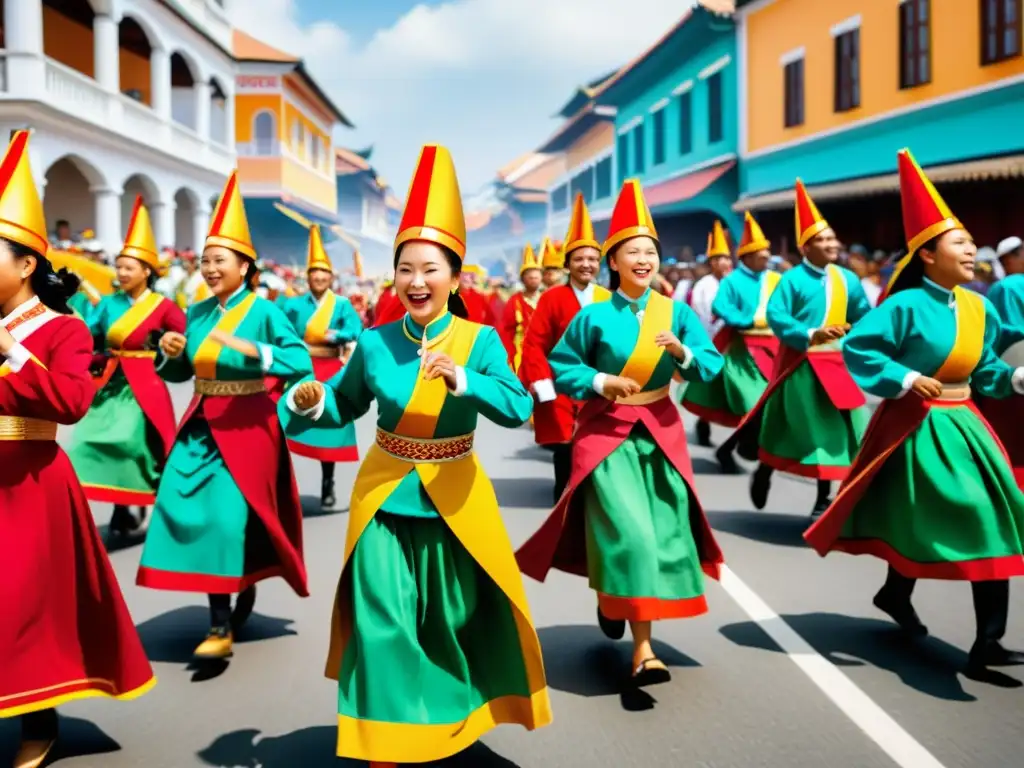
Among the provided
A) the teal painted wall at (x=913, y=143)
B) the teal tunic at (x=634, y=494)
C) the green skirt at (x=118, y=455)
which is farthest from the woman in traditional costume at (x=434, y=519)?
the teal painted wall at (x=913, y=143)

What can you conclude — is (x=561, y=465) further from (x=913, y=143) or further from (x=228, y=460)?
(x=913, y=143)

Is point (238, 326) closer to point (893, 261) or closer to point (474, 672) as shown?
point (474, 672)

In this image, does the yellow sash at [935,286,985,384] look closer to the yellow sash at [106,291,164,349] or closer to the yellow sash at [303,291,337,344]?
the yellow sash at [106,291,164,349]

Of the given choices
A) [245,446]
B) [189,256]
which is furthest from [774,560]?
[189,256]

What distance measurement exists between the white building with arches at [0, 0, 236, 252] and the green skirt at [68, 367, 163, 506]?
15.4 metres

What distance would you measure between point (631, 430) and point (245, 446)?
1.79 metres

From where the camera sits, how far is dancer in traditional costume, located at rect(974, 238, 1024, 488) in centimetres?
714

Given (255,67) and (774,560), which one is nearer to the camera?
(774,560)

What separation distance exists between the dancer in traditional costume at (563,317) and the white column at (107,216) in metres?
20.1

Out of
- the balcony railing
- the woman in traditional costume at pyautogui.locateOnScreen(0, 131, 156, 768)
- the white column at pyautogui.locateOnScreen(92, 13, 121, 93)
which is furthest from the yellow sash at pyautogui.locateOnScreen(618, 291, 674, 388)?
the white column at pyautogui.locateOnScreen(92, 13, 121, 93)

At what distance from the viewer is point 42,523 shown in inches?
154

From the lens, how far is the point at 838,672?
190 inches

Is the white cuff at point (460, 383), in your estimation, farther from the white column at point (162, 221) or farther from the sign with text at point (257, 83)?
the sign with text at point (257, 83)

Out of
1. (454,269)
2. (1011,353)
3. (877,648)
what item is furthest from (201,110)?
(454,269)
